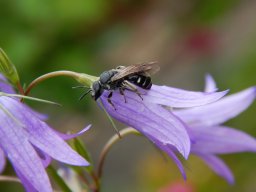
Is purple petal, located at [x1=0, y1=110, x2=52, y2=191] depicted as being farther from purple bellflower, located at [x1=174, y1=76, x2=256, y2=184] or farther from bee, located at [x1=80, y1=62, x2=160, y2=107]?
purple bellflower, located at [x1=174, y1=76, x2=256, y2=184]

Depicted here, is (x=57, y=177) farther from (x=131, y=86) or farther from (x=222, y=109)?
(x=222, y=109)

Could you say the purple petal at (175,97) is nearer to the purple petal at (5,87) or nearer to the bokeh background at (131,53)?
the purple petal at (5,87)

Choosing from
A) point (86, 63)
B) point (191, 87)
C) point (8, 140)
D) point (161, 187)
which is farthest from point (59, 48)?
point (8, 140)

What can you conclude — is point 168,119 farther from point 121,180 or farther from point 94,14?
point 121,180

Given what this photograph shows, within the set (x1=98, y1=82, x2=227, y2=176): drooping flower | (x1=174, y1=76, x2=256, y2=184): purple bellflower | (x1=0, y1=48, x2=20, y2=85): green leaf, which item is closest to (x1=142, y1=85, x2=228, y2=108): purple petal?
(x1=98, y1=82, x2=227, y2=176): drooping flower

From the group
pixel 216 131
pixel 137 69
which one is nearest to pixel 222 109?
pixel 216 131

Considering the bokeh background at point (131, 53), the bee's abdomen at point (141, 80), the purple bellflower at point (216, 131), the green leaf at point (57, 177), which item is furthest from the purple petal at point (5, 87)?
the bokeh background at point (131, 53)
